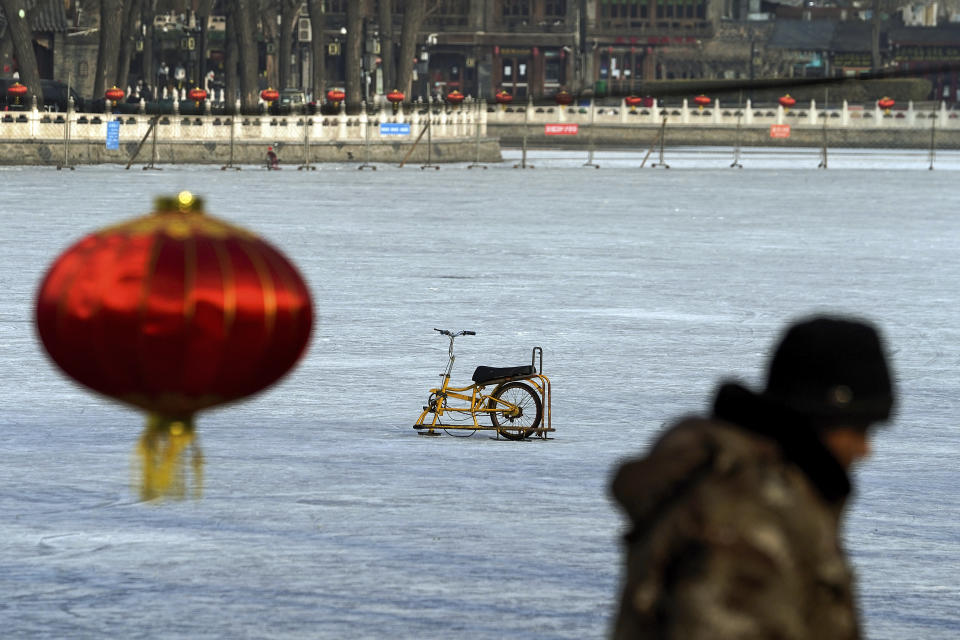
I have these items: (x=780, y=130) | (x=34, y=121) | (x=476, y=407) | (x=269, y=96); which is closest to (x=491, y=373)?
(x=476, y=407)

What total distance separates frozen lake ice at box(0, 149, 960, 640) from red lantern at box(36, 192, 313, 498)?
4.12 metres

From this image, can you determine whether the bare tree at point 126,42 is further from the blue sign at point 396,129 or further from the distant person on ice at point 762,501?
the distant person on ice at point 762,501

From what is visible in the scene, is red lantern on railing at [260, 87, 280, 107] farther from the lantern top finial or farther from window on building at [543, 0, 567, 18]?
the lantern top finial

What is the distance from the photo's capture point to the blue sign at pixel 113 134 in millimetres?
52406

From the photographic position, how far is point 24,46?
55438mm

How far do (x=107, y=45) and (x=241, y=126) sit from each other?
5152mm

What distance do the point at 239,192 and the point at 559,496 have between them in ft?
102

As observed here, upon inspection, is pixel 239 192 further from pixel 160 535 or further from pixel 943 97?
pixel 943 97

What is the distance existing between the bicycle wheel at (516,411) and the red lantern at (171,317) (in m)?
11.7

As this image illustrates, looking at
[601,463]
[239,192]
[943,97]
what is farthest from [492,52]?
[601,463]

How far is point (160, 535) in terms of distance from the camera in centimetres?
1098

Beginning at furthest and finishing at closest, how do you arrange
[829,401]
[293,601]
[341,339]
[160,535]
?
[341,339] → [160,535] → [293,601] → [829,401]

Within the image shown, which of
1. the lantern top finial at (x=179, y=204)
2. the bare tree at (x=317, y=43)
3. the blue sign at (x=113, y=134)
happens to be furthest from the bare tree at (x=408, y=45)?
the lantern top finial at (x=179, y=204)

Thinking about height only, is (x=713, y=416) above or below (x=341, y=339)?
above
